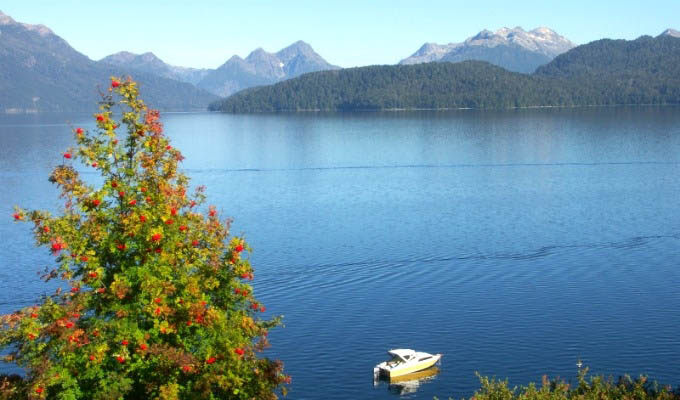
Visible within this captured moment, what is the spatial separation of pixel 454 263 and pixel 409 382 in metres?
19.8

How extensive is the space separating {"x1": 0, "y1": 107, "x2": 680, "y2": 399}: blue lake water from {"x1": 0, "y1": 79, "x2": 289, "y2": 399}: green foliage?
48.6ft

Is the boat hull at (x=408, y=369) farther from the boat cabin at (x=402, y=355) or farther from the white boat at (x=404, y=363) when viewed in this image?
the boat cabin at (x=402, y=355)

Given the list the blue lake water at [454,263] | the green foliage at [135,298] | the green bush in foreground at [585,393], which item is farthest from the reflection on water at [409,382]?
the green foliage at [135,298]

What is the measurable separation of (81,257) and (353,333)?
24.0 m

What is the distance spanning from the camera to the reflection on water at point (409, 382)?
37.0 metres

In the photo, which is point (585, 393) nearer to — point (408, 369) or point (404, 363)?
point (408, 369)

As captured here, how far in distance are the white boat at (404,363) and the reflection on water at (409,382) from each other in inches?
8.7

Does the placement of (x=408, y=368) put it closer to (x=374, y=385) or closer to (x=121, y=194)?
(x=374, y=385)

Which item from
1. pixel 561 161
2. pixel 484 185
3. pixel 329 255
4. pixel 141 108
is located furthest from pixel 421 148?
pixel 141 108

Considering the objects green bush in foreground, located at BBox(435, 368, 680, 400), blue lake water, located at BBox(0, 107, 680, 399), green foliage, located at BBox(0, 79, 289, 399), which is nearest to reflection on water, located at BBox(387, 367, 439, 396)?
blue lake water, located at BBox(0, 107, 680, 399)

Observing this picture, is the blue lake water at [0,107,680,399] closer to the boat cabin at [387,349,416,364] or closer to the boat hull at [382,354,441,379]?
the boat hull at [382,354,441,379]

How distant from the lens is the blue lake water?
39594mm

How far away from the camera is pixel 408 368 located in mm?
37312

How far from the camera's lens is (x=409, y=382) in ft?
123
